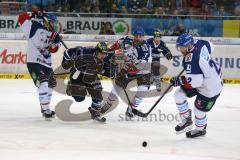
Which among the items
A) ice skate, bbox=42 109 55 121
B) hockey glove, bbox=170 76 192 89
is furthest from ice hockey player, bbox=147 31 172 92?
hockey glove, bbox=170 76 192 89

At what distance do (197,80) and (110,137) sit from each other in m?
1.13

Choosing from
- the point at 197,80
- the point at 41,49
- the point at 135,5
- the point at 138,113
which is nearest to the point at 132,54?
the point at 138,113

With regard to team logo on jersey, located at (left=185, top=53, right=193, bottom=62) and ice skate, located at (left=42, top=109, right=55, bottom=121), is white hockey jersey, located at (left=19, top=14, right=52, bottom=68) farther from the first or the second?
team logo on jersey, located at (left=185, top=53, right=193, bottom=62)

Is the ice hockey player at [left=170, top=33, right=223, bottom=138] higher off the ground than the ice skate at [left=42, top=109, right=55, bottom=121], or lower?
higher

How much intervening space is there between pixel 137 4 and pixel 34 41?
5343mm

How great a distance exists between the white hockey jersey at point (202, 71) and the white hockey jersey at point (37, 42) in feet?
6.82

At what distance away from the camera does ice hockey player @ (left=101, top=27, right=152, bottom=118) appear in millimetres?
7395

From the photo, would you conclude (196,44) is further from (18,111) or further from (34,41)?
(18,111)

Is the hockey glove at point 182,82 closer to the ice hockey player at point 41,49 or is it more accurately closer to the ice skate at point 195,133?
the ice skate at point 195,133

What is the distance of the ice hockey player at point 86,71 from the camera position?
688cm

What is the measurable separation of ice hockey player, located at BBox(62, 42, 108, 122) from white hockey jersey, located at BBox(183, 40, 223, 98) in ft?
4.08

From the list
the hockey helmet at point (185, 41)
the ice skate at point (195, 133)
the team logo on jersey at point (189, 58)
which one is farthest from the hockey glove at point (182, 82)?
the ice skate at point (195, 133)

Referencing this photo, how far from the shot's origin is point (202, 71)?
596 cm

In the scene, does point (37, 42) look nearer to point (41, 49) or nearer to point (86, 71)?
point (41, 49)
